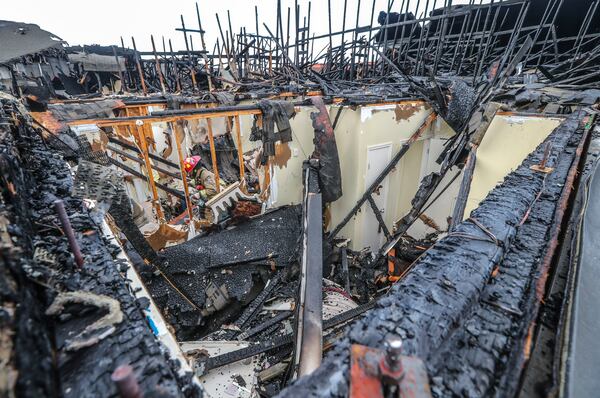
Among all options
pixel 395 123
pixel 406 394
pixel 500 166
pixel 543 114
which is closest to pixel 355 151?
→ pixel 395 123

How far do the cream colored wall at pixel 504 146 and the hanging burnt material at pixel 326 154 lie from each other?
84.8 inches

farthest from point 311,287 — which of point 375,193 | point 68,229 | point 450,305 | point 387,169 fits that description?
point 387,169

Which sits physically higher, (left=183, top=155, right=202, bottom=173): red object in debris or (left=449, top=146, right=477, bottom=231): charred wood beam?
(left=449, top=146, right=477, bottom=231): charred wood beam

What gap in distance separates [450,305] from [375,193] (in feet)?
16.4

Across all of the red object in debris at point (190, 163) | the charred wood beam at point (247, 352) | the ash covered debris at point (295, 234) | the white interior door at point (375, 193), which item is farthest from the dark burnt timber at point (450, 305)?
the red object in debris at point (190, 163)

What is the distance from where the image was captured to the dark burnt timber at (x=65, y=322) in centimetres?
47

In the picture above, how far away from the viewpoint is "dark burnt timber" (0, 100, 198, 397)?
469mm

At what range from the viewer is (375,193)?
18.1 ft

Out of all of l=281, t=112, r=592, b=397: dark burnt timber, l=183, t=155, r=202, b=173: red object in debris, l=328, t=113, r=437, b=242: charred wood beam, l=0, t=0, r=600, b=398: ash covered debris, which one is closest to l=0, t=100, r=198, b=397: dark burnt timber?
l=0, t=0, r=600, b=398: ash covered debris

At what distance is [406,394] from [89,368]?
0.63 meters

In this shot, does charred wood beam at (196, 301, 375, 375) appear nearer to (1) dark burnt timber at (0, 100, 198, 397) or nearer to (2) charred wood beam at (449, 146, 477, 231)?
(1) dark burnt timber at (0, 100, 198, 397)

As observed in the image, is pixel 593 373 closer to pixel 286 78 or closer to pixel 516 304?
pixel 516 304

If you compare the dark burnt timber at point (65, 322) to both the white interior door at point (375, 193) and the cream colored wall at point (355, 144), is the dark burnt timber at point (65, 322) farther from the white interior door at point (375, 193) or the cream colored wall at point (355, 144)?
the white interior door at point (375, 193)

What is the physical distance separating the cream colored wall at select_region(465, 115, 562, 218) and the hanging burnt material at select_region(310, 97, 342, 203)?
7.07 feet
